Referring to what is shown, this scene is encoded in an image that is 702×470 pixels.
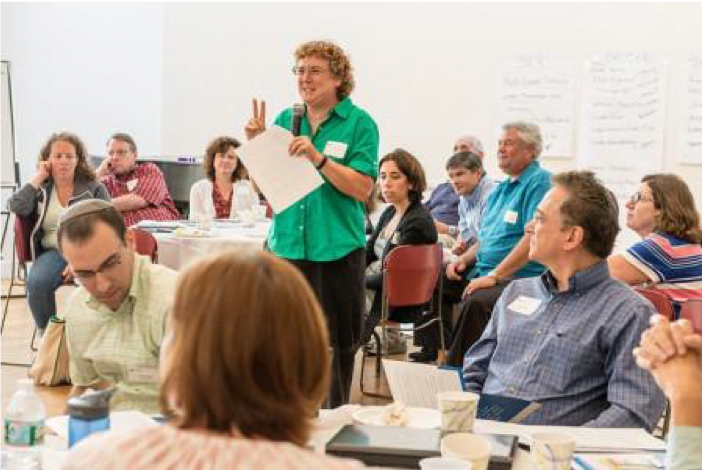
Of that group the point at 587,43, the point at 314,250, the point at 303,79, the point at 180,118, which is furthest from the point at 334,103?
the point at 180,118

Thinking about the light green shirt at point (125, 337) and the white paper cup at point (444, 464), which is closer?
the white paper cup at point (444, 464)

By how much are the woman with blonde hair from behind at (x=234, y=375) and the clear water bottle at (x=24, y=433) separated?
0.64 meters

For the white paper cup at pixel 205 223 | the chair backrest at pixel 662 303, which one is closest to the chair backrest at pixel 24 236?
the white paper cup at pixel 205 223

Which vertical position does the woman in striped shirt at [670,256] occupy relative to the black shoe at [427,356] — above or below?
above

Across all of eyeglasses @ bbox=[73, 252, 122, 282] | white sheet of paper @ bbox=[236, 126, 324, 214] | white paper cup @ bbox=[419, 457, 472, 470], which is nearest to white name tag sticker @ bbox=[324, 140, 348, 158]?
white sheet of paper @ bbox=[236, 126, 324, 214]

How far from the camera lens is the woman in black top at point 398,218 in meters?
5.44

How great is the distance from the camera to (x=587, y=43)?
7.42m

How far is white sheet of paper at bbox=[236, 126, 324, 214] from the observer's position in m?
3.69

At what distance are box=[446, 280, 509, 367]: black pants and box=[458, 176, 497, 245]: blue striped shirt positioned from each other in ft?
5.15

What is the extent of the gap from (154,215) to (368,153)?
3335 millimetres

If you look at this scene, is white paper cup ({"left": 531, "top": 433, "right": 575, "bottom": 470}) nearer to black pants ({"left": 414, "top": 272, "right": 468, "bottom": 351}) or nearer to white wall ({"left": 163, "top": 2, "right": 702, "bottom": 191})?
black pants ({"left": 414, "top": 272, "right": 468, "bottom": 351})

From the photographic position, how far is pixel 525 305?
2.67 metres

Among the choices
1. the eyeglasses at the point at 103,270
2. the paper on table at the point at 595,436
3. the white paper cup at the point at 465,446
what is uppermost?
the eyeglasses at the point at 103,270

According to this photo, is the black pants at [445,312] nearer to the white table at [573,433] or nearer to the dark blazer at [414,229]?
the dark blazer at [414,229]
